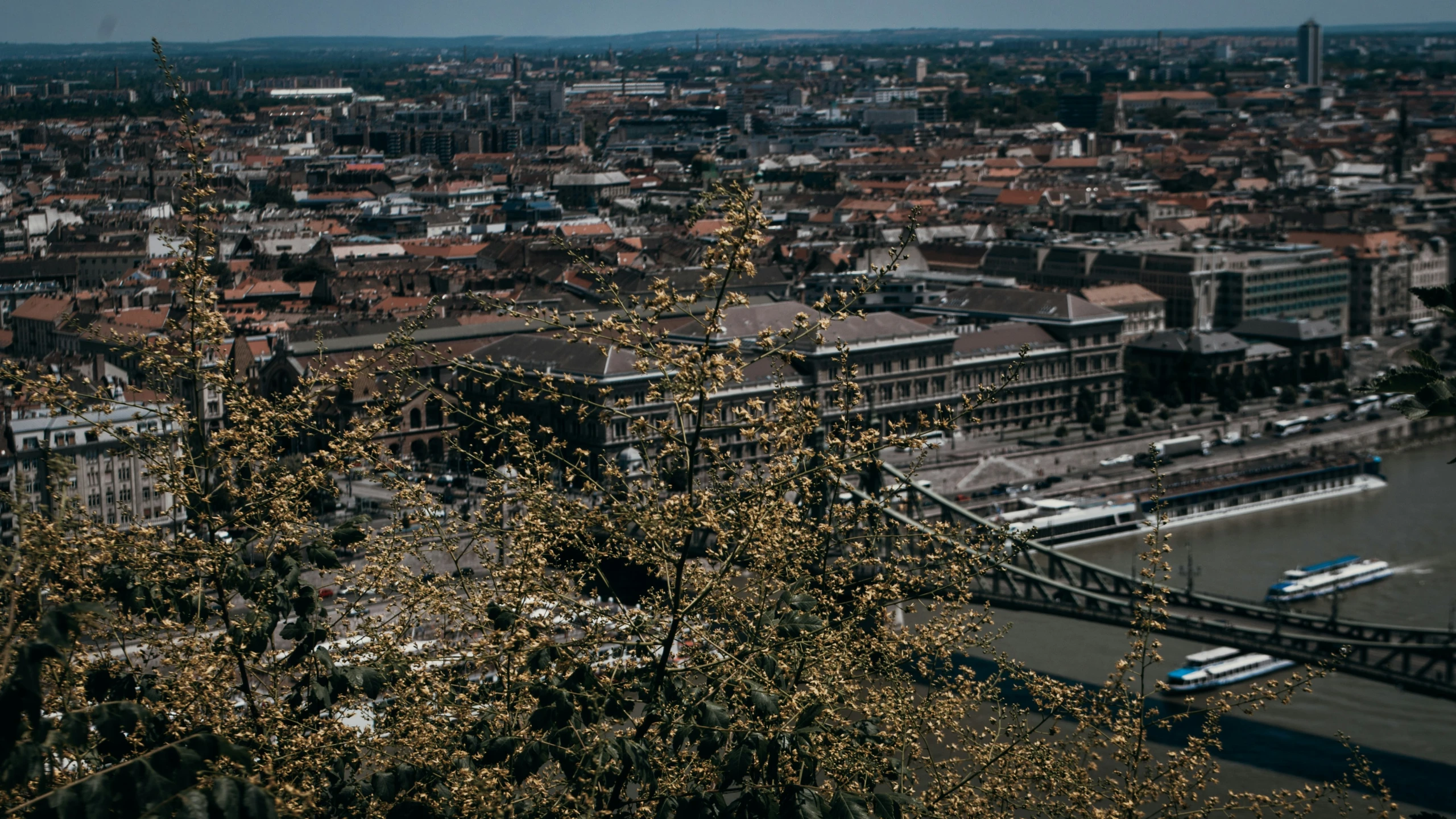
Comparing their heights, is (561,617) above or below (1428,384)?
below

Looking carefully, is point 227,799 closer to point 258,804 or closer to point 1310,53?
point 258,804

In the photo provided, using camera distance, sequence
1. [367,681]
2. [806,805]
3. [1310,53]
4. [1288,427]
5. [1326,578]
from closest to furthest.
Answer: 1. [806,805]
2. [367,681]
3. [1326,578]
4. [1288,427]
5. [1310,53]

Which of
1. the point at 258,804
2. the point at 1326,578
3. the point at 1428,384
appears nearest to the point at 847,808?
the point at 258,804

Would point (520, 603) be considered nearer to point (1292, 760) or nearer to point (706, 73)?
point (1292, 760)

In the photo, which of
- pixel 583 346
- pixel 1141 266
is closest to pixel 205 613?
pixel 583 346

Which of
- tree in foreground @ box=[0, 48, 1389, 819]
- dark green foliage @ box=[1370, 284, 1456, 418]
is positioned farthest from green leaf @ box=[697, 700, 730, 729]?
dark green foliage @ box=[1370, 284, 1456, 418]

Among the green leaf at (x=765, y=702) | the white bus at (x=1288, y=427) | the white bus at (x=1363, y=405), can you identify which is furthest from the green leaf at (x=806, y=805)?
the white bus at (x=1363, y=405)
